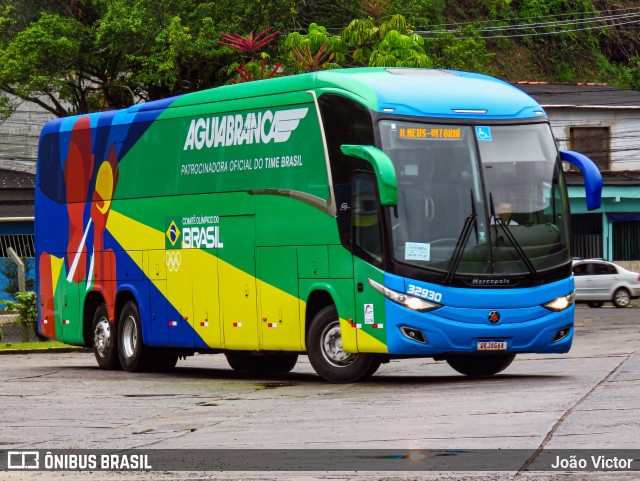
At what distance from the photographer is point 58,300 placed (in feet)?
79.0

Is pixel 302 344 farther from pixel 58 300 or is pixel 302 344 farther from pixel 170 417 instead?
pixel 58 300

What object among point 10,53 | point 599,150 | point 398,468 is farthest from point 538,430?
point 599,150

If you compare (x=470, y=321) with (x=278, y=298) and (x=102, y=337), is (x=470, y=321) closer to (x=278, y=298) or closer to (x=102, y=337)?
(x=278, y=298)

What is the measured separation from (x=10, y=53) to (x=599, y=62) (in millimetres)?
38766

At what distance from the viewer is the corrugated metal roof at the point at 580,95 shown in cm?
5922

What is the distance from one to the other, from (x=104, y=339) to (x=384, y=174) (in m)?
8.19

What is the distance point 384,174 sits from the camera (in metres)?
16.3

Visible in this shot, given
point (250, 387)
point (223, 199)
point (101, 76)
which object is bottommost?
point (250, 387)

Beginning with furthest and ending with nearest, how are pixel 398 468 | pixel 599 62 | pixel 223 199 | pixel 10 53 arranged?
pixel 599 62 < pixel 10 53 < pixel 223 199 < pixel 398 468

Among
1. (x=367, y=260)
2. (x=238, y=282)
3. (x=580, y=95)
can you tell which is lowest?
(x=238, y=282)

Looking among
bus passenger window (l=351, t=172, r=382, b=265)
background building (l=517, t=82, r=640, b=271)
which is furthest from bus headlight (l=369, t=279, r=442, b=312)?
background building (l=517, t=82, r=640, b=271)

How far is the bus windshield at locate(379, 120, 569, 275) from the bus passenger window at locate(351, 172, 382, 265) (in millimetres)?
247

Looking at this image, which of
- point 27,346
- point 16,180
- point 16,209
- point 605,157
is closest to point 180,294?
point 27,346

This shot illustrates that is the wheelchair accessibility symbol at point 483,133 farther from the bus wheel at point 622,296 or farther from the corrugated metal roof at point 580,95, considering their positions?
the corrugated metal roof at point 580,95
